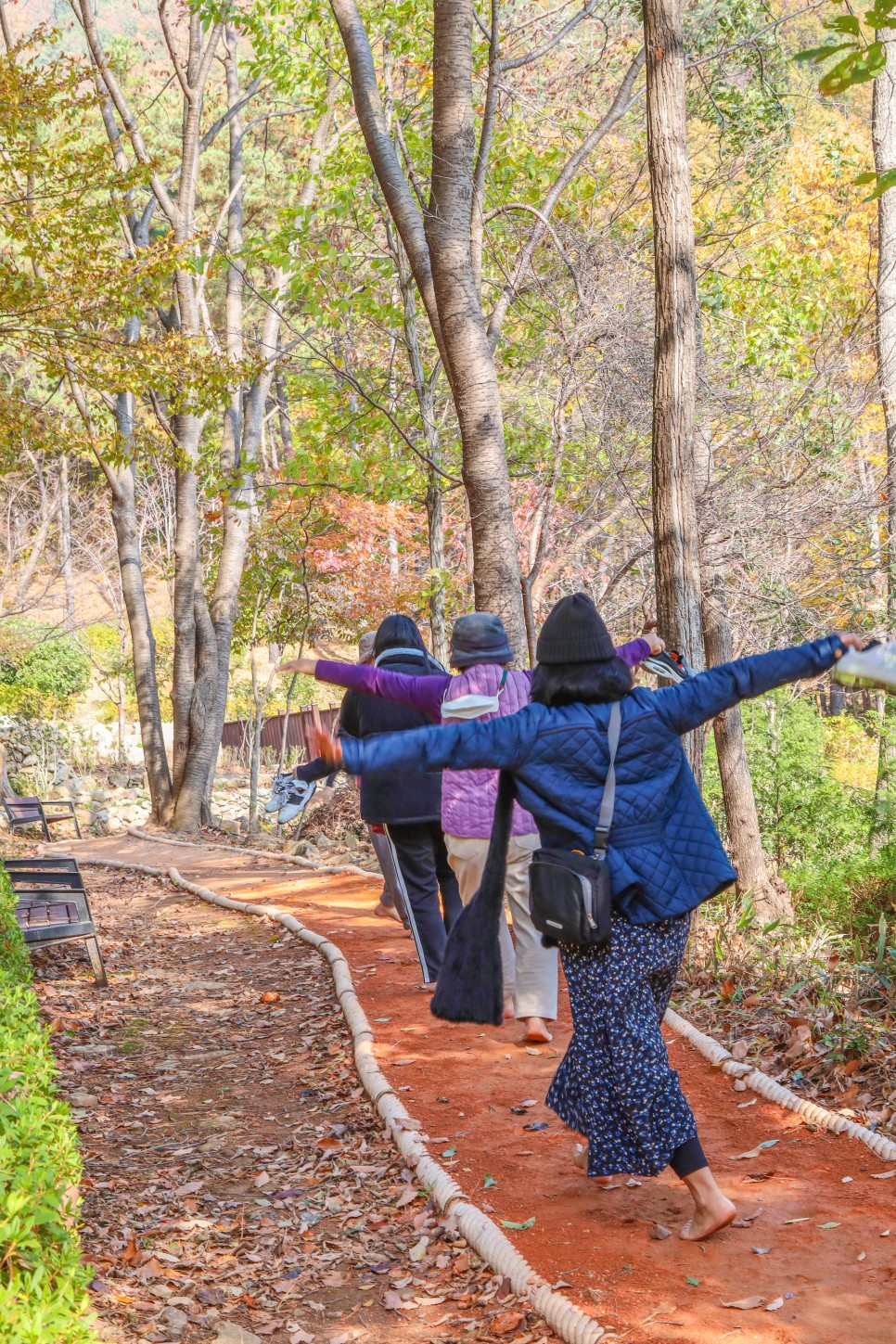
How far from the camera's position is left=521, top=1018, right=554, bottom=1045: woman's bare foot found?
564cm

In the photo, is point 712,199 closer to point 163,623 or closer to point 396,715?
point 396,715

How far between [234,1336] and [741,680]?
2.53 metres

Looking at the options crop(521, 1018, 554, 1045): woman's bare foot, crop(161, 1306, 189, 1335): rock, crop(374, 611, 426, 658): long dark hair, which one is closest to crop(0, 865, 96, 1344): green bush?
crop(161, 1306, 189, 1335): rock

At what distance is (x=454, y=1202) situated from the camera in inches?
166

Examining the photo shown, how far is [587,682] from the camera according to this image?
3.84m

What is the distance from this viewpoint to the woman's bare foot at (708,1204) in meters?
3.71

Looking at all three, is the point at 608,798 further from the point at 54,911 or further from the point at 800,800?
the point at 800,800

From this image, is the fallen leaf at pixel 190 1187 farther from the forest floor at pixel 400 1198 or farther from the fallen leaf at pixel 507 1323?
the fallen leaf at pixel 507 1323

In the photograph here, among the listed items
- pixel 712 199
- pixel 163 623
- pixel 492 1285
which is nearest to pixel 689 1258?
pixel 492 1285

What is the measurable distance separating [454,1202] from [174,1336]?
105 cm

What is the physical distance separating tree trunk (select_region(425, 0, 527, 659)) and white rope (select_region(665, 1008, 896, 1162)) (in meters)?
2.77

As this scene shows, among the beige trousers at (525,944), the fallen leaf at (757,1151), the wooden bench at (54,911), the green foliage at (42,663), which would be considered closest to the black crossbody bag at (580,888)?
the fallen leaf at (757,1151)

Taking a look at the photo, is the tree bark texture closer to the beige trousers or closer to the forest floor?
the beige trousers

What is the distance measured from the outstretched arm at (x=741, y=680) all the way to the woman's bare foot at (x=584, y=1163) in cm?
162
